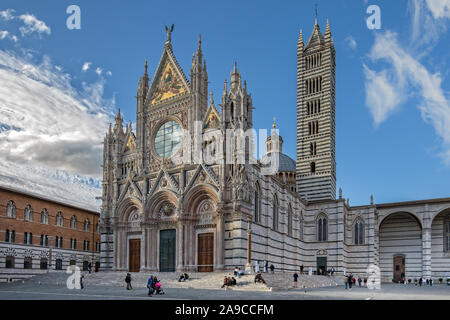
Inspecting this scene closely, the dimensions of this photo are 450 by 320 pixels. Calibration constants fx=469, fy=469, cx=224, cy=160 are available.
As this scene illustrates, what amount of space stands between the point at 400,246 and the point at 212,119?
3268cm

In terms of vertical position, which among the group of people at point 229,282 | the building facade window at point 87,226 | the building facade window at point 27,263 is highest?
the building facade window at point 87,226

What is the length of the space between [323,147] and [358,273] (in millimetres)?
14579

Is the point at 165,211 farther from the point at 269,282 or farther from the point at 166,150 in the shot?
the point at 269,282

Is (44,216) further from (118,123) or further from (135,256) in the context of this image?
(118,123)

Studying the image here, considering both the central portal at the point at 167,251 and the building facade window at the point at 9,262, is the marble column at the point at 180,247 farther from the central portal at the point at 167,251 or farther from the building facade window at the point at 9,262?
the building facade window at the point at 9,262

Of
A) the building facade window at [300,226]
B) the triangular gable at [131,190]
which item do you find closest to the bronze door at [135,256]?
the triangular gable at [131,190]

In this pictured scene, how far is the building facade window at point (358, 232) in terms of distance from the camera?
52.9 m

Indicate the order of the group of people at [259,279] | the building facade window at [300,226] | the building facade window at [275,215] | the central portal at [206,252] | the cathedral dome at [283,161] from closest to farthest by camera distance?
the group of people at [259,279] → the central portal at [206,252] → the building facade window at [275,215] → the building facade window at [300,226] → the cathedral dome at [283,161]

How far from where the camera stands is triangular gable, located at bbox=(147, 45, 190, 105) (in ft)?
139

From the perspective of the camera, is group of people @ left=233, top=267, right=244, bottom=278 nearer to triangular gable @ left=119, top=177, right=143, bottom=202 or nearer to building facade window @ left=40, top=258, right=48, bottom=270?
triangular gable @ left=119, top=177, right=143, bottom=202

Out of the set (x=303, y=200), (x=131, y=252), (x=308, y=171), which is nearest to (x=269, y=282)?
(x=131, y=252)

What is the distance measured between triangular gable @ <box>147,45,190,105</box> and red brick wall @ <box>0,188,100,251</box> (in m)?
14.8

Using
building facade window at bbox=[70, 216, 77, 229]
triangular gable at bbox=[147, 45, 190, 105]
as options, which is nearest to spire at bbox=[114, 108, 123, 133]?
triangular gable at bbox=[147, 45, 190, 105]

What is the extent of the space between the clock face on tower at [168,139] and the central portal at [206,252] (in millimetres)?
8498
